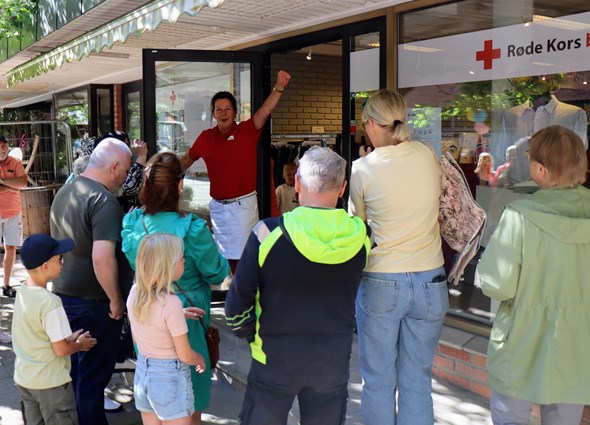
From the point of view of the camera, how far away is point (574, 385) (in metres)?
2.71

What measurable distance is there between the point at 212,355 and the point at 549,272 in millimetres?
1682

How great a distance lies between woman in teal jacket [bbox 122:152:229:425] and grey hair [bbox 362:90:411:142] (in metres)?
0.99

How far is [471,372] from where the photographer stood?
4.25 m

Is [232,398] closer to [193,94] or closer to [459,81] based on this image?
[459,81]

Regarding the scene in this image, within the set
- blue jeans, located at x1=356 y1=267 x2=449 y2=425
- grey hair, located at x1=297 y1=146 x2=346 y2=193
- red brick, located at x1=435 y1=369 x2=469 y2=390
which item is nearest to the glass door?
red brick, located at x1=435 y1=369 x2=469 y2=390

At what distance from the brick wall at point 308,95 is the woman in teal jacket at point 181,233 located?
6.70 metres

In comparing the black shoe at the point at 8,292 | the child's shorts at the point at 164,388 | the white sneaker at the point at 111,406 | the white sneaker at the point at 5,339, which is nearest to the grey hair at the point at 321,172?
the child's shorts at the point at 164,388

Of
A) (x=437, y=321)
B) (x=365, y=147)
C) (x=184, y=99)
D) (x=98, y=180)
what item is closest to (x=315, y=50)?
(x=184, y=99)

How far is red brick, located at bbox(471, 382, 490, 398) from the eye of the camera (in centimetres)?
415

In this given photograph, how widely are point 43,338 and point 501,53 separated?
327 centimetres

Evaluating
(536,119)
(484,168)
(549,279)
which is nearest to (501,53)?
(536,119)

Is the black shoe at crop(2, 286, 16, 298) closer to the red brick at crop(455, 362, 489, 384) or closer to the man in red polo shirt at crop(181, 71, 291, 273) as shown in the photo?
the man in red polo shirt at crop(181, 71, 291, 273)

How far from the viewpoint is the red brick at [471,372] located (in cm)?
416

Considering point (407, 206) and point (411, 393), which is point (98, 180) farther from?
point (411, 393)
